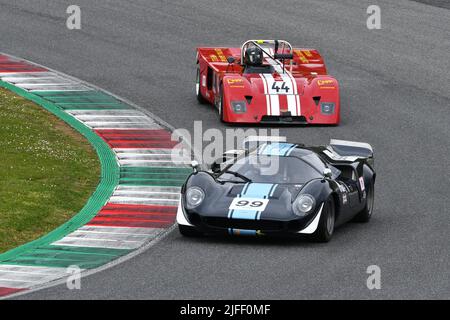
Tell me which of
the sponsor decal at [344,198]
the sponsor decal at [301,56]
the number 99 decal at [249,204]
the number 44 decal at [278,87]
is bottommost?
the sponsor decal at [344,198]

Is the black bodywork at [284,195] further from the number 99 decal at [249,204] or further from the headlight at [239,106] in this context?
the headlight at [239,106]

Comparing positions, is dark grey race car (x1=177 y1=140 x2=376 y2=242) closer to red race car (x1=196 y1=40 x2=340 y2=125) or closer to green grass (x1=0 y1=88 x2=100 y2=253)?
green grass (x1=0 y1=88 x2=100 y2=253)

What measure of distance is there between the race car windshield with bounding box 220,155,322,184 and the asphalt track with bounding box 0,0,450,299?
99 centimetres

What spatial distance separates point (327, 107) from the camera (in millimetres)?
25797

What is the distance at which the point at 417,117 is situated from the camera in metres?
26.8

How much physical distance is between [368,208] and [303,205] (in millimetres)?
2475

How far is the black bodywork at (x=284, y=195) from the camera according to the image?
16.5 metres

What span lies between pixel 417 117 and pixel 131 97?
6.14m

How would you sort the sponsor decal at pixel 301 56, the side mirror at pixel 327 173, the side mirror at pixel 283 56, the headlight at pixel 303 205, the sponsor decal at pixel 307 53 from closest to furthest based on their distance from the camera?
the headlight at pixel 303 205, the side mirror at pixel 327 173, the side mirror at pixel 283 56, the sponsor decal at pixel 301 56, the sponsor decal at pixel 307 53

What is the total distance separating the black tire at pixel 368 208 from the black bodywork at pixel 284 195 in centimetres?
9

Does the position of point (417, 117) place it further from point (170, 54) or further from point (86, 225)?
point (86, 225)

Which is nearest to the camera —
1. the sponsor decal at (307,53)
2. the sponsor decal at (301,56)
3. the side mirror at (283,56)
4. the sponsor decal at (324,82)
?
the sponsor decal at (324,82)

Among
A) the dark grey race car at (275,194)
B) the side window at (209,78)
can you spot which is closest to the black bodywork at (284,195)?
the dark grey race car at (275,194)

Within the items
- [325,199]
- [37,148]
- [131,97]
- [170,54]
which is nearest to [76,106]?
[131,97]
